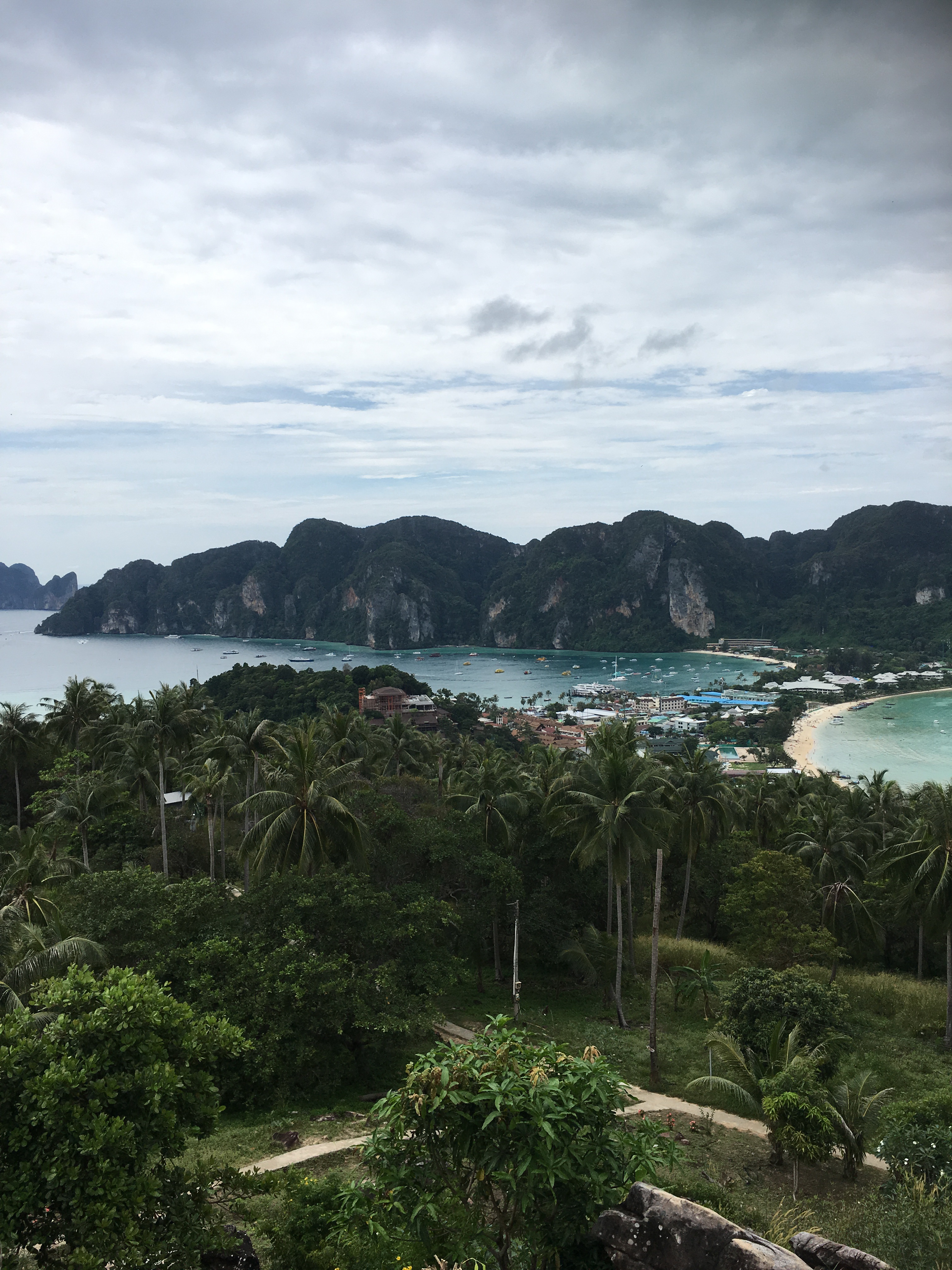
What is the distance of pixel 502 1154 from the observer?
627 centimetres

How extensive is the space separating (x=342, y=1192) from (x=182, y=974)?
27.9ft

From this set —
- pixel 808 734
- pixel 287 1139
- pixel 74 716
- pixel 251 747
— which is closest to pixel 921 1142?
pixel 287 1139

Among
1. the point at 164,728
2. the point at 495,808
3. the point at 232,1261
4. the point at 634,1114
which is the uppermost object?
the point at 164,728

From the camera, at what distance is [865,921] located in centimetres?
2284

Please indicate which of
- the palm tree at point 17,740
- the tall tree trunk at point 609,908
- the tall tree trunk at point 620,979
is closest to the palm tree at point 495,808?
the tall tree trunk at point 609,908

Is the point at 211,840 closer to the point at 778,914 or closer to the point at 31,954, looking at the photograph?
the point at 31,954

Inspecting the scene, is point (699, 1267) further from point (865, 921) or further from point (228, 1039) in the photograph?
point (865, 921)

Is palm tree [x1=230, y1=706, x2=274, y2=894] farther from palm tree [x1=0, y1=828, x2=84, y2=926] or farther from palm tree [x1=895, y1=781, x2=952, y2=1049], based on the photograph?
palm tree [x1=895, y1=781, x2=952, y2=1049]

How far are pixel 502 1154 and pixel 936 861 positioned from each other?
14.7 m

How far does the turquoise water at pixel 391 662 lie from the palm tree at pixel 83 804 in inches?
2952

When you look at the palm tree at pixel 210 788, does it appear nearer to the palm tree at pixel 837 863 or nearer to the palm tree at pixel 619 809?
the palm tree at pixel 619 809

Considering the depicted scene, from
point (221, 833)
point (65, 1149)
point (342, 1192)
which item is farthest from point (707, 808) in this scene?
point (65, 1149)

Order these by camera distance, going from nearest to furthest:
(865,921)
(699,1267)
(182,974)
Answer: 1. (699,1267)
2. (182,974)
3. (865,921)

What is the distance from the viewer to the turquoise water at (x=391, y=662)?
125875mm
